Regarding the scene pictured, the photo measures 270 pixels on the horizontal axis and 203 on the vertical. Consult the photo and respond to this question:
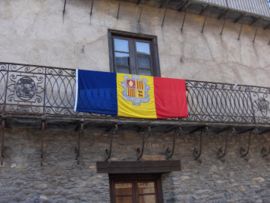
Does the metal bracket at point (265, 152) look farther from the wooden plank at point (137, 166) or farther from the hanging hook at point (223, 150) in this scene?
the wooden plank at point (137, 166)

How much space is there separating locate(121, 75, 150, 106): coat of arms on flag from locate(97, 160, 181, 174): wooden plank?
1.33 meters

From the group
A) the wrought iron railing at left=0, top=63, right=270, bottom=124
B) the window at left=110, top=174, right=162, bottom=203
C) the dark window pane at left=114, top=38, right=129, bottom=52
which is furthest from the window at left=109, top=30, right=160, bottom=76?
the window at left=110, top=174, right=162, bottom=203

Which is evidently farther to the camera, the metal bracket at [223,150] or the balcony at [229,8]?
the balcony at [229,8]

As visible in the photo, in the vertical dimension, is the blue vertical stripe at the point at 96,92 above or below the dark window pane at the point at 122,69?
below

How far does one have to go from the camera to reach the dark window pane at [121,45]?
31.0 ft

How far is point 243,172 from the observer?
921 centimetres

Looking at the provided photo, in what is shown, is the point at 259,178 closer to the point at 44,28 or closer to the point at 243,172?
the point at 243,172

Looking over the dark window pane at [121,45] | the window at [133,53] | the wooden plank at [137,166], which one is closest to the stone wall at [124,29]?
the window at [133,53]

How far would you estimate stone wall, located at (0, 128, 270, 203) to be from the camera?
23.5 feet

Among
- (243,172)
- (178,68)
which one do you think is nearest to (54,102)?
(178,68)

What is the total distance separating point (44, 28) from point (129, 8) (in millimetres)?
2459

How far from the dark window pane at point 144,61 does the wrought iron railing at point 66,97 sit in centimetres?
120

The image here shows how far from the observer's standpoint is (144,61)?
966cm

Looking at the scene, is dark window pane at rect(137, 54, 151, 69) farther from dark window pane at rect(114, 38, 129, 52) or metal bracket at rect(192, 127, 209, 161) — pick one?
metal bracket at rect(192, 127, 209, 161)
